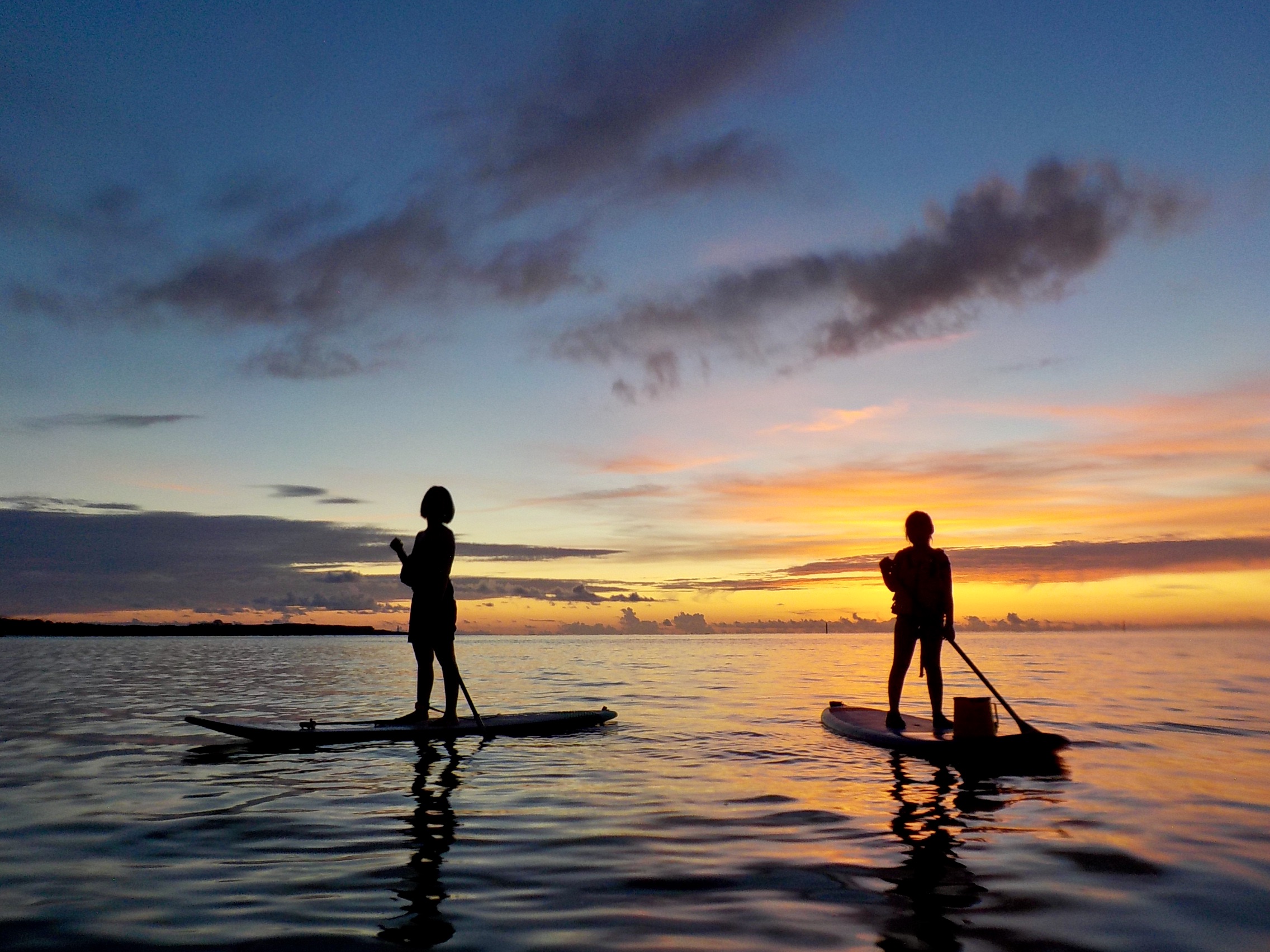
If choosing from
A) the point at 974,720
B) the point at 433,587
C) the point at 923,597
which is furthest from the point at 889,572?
the point at 433,587

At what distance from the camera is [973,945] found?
13.0 feet

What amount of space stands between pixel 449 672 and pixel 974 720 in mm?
6675

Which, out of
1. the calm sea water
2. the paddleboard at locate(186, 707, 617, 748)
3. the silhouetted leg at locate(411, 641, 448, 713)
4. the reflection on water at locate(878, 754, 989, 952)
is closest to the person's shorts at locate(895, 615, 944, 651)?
the calm sea water

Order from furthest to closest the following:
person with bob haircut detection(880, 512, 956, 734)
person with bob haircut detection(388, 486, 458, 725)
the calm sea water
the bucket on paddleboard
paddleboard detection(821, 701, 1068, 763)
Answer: person with bob haircut detection(388, 486, 458, 725), person with bob haircut detection(880, 512, 956, 734), the bucket on paddleboard, paddleboard detection(821, 701, 1068, 763), the calm sea water

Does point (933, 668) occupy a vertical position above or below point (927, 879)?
above

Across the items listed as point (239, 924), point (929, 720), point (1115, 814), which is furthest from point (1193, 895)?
point (929, 720)

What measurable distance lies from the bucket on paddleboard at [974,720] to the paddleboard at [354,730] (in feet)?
18.1

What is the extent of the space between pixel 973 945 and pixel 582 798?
4177 millimetres

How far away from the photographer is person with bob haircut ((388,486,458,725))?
36.4 ft

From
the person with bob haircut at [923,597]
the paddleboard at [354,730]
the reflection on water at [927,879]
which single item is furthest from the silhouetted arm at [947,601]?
the paddleboard at [354,730]

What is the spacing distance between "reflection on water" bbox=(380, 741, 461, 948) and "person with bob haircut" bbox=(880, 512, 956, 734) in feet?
18.6

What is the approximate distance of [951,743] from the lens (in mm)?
9461

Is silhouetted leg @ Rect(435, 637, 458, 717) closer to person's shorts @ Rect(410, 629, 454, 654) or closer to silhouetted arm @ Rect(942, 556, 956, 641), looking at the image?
person's shorts @ Rect(410, 629, 454, 654)

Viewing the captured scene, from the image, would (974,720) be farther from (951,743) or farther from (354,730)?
(354,730)
